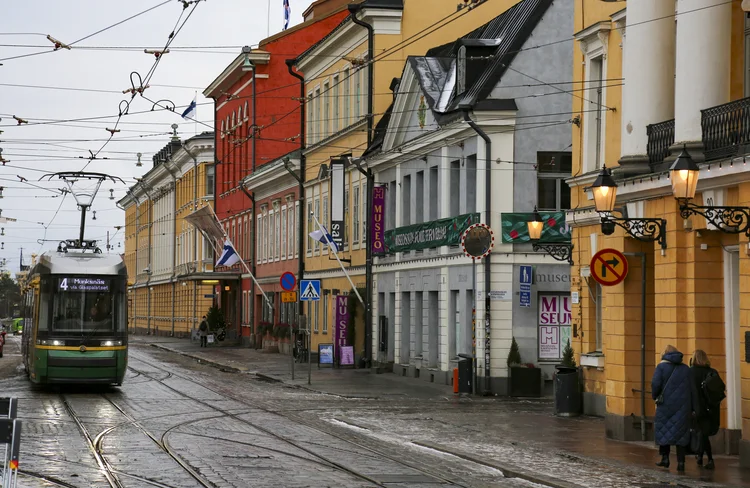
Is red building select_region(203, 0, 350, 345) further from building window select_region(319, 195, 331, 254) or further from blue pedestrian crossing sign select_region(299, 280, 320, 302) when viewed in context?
blue pedestrian crossing sign select_region(299, 280, 320, 302)

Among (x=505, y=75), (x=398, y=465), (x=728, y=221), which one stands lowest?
(x=398, y=465)

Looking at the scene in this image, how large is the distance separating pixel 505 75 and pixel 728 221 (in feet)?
57.1

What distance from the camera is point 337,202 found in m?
49.3

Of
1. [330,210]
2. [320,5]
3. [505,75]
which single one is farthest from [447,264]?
[320,5]

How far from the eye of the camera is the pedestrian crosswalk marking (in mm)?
38312

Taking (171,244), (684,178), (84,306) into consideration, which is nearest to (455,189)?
(84,306)

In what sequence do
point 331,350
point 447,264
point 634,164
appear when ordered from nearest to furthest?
point 634,164 → point 447,264 → point 331,350

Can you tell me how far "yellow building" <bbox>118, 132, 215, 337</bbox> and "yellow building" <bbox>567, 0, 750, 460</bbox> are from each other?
170 feet

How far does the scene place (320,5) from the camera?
68.9m

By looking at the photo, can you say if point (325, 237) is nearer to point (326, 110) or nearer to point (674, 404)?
point (326, 110)

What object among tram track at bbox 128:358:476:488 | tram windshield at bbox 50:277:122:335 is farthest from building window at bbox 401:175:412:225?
tram windshield at bbox 50:277:122:335

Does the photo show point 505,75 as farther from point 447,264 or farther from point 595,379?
Result: point 595,379

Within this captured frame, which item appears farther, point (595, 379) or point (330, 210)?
point (330, 210)

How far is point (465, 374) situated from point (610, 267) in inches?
491
